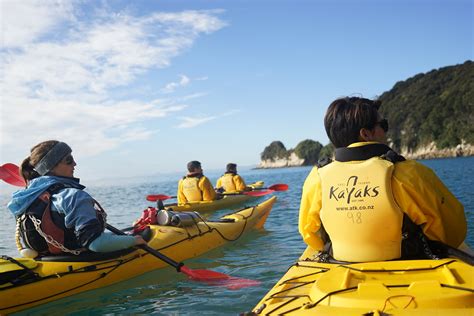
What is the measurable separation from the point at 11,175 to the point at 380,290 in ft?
16.7

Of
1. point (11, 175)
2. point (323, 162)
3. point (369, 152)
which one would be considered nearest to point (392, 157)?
point (369, 152)

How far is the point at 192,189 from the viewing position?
12703 mm

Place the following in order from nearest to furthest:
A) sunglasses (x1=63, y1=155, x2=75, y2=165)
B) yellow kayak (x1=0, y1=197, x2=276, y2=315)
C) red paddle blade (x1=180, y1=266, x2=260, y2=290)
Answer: yellow kayak (x1=0, y1=197, x2=276, y2=315)
sunglasses (x1=63, y1=155, x2=75, y2=165)
red paddle blade (x1=180, y1=266, x2=260, y2=290)

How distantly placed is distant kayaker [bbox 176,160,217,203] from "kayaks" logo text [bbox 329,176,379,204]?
9786mm

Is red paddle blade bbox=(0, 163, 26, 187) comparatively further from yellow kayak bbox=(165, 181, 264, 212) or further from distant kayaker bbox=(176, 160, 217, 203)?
distant kayaker bbox=(176, 160, 217, 203)

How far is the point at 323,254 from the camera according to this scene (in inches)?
133

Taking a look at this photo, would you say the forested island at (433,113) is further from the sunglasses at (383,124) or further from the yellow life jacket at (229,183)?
the sunglasses at (383,124)

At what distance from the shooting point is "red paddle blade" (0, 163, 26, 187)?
5.72 m

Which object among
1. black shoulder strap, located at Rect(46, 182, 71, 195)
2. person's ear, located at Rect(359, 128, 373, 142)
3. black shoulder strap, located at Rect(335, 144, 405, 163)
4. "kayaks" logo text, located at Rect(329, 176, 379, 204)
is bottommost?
"kayaks" logo text, located at Rect(329, 176, 379, 204)

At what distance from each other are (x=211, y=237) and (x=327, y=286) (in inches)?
198

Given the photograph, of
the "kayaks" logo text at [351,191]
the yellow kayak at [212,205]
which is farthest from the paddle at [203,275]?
the yellow kayak at [212,205]

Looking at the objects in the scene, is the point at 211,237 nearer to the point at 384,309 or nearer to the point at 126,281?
the point at 126,281

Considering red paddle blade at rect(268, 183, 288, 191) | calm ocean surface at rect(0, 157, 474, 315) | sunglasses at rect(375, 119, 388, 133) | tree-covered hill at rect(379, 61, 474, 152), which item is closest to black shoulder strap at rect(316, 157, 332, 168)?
sunglasses at rect(375, 119, 388, 133)

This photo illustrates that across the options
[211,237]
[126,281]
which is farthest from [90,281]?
[211,237]
